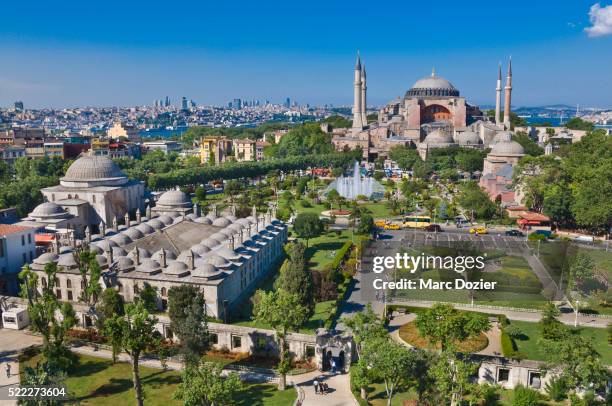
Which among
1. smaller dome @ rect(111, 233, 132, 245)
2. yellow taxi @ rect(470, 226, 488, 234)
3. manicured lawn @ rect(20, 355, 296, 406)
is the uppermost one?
smaller dome @ rect(111, 233, 132, 245)

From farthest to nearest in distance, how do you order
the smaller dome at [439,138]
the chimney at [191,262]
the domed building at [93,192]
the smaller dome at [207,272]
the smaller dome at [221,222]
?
the smaller dome at [439,138]
the domed building at [93,192]
the smaller dome at [221,222]
the chimney at [191,262]
the smaller dome at [207,272]

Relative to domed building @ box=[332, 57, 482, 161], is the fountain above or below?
below

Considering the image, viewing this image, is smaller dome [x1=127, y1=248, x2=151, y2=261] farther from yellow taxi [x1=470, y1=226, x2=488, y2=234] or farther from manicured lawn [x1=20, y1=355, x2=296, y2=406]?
yellow taxi [x1=470, y1=226, x2=488, y2=234]

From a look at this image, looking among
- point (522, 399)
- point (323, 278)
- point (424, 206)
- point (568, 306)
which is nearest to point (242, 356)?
point (323, 278)

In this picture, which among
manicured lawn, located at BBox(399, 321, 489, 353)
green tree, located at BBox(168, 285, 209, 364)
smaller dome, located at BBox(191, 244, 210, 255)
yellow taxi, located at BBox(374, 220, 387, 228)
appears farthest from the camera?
yellow taxi, located at BBox(374, 220, 387, 228)

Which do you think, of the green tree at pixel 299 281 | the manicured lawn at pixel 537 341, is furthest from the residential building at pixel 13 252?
the manicured lawn at pixel 537 341

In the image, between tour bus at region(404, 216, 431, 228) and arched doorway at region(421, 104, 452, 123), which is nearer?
tour bus at region(404, 216, 431, 228)

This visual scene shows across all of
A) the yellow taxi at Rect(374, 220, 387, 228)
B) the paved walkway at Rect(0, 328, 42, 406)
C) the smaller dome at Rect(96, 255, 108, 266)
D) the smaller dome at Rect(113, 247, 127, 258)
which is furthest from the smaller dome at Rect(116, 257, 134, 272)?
the yellow taxi at Rect(374, 220, 387, 228)

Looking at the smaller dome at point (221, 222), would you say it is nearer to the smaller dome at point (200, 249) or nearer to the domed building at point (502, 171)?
the smaller dome at point (200, 249)

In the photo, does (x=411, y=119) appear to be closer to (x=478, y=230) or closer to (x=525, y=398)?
(x=478, y=230)
